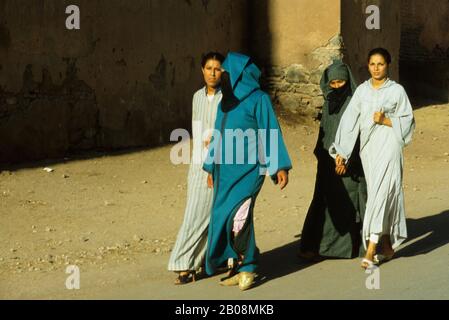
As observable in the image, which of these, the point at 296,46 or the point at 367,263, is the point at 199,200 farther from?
the point at 296,46

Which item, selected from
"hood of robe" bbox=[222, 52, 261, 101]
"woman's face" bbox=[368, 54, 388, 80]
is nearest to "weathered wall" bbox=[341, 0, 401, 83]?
"woman's face" bbox=[368, 54, 388, 80]

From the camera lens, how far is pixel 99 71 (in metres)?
12.0

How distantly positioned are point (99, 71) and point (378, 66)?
5480mm

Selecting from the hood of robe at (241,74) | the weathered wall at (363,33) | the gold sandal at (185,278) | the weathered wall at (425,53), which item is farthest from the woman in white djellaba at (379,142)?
the weathered wall at (425,53)

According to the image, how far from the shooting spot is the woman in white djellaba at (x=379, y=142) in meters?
7.19

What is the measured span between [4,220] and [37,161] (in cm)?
241

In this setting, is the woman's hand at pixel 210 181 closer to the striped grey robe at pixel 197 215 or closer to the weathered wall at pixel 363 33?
the striped grey robe at pixel 197 215

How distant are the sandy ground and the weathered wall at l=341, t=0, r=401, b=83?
7.85 feet

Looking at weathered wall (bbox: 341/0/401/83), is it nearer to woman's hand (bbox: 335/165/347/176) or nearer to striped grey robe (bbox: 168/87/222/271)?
woman's hand (bbox: 335/165/347/176)

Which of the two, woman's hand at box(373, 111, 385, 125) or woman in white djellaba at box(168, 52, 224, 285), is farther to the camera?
woman's hand at box(373, 111, 385, 125)

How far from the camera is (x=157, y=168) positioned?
11.6 metres

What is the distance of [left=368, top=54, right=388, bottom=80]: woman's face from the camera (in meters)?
7.20

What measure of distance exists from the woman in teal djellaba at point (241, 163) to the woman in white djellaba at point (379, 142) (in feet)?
3.34

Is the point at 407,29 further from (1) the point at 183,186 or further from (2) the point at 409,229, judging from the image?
(2) the point at 409,229
